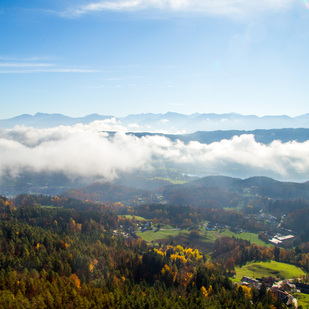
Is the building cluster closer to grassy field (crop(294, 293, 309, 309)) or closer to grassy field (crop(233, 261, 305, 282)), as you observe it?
grassy field (crop(294, 293, 309, 309))

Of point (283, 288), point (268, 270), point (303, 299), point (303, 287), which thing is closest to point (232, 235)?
point (268, 270)

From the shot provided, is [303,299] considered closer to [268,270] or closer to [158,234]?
[268,270]

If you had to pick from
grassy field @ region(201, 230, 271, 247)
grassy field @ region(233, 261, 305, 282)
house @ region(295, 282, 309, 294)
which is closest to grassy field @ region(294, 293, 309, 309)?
house @ region(295, 282, 309, 294)

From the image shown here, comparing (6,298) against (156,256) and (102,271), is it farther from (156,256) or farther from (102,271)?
(156,256)

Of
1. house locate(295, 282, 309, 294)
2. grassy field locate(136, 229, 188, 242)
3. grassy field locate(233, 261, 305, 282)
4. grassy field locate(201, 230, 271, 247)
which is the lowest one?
grassy field locate(201, 230, 271, 247)

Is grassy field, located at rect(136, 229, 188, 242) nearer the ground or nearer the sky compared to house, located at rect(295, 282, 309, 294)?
nearer the ground

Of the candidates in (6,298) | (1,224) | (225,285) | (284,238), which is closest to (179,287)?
(225,285)
